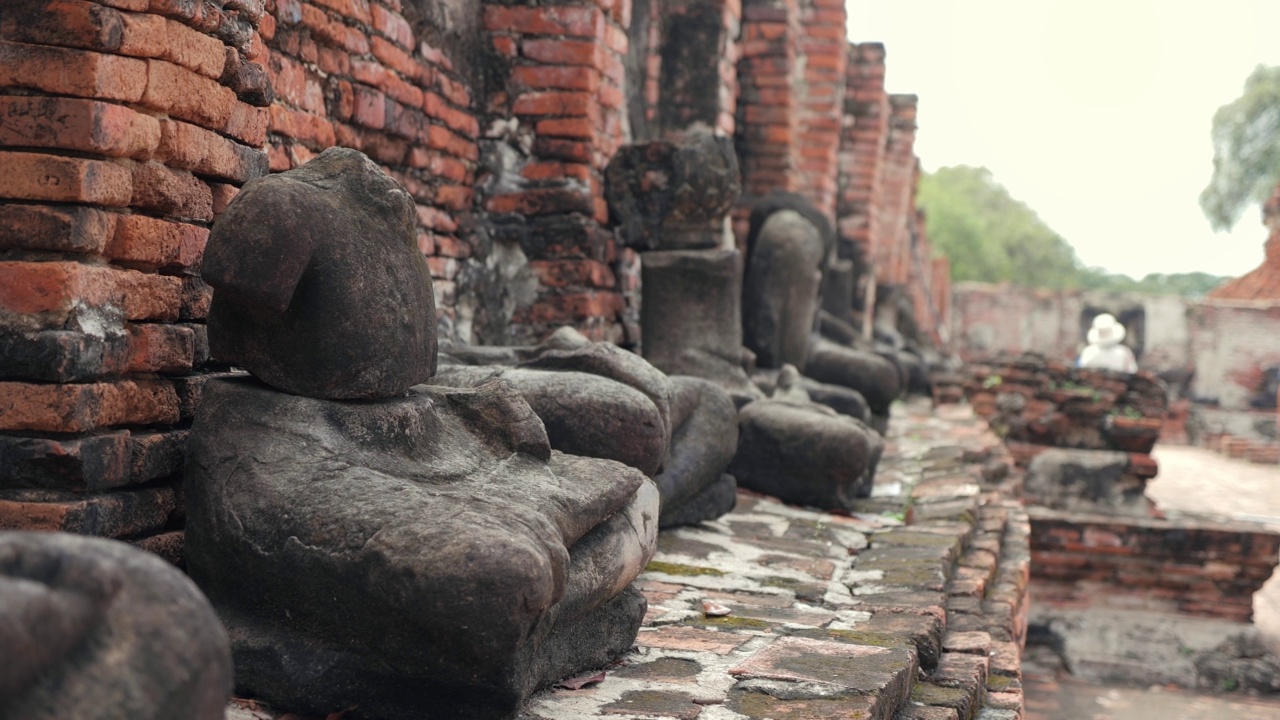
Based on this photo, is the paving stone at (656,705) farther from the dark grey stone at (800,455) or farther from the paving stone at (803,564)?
the dark grey stone at (800,455)

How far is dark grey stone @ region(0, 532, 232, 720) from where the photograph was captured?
1.12 metres

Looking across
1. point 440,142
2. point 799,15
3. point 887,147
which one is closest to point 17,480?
point 440,142

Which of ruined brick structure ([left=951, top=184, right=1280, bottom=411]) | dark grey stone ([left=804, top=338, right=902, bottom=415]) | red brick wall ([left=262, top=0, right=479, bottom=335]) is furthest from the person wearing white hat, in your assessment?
red brick wall ([left=262, top=0, right=479, bottom=335])

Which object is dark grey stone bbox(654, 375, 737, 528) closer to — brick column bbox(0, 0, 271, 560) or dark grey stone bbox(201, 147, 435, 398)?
dark grey stone bbox(201, 147, 435, 398)

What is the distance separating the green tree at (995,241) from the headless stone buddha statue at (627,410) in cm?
3363

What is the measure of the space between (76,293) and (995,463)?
563 cm

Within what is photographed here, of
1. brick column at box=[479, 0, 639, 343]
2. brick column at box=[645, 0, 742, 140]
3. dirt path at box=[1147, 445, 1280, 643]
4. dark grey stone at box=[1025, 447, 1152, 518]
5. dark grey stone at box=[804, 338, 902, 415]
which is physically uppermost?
brick column at box=[645, 0, 742, 140]

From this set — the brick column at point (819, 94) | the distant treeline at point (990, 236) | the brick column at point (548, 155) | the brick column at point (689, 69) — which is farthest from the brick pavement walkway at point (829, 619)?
the distant treeline at point (990, 236)

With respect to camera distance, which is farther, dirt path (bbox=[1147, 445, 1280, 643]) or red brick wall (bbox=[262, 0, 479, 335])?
dirt path (bbox=[1147, 445, 1280, 643])

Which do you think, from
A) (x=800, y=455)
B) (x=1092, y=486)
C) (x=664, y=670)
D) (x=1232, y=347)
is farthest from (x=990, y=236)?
(x=664, y=670)

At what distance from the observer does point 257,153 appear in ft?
9.02

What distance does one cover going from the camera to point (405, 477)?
7.13 feet

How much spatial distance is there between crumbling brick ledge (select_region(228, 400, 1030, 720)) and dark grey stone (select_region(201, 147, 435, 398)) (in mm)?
645

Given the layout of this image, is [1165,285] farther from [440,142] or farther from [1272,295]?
[440,142]
